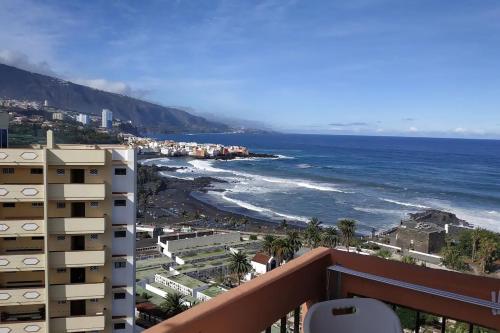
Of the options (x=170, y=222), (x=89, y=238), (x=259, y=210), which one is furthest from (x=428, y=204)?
(x=89, y=238)

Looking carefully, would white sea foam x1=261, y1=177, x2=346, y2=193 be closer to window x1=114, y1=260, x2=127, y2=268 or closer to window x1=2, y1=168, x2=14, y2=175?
window x1=114, y1=260, x2=127, y2=268

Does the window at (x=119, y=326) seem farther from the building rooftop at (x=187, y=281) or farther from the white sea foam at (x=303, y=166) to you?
the white sea foam at (x=303, y=166)

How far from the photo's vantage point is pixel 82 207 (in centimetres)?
1259

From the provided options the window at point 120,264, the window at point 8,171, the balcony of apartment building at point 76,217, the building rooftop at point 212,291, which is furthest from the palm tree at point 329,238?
the window at point 8,171

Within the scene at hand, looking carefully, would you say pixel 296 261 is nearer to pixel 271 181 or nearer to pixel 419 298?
pixel 419 298

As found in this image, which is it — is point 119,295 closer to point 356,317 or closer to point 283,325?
point 283,325

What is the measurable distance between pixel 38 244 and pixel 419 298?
12.0m

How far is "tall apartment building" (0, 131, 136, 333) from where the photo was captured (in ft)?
38.5

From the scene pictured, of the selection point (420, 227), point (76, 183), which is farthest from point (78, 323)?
point (420, 227)

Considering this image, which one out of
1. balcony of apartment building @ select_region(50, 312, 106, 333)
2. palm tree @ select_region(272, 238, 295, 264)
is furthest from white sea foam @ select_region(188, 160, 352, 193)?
balcony of apartment building @ select_region(50, 312, 106, 333)

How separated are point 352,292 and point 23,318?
480 inches

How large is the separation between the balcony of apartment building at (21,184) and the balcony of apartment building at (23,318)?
10.0 feet

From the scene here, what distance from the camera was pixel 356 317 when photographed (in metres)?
2.03

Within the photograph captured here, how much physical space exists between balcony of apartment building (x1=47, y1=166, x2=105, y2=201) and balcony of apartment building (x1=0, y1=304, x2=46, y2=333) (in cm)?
319
